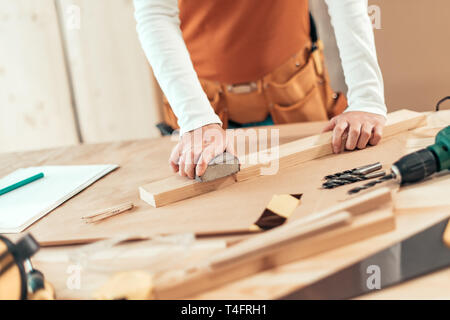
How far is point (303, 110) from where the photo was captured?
1180 millimetres

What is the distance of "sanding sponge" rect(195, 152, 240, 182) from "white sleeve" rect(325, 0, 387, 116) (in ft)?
1.07

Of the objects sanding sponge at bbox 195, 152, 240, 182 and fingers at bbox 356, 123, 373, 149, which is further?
fingers at bbox 356, 123, 373, 149

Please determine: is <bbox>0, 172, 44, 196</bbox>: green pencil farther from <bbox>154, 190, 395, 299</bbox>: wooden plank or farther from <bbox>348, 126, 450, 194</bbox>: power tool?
<bbox>348, 126, 450, 194</bbox>: power tool

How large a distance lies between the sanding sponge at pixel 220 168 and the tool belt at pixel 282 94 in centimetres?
46

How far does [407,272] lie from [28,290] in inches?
16.4

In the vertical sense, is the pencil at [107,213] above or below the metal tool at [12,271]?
below

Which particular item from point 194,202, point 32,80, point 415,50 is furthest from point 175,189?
point 32,80

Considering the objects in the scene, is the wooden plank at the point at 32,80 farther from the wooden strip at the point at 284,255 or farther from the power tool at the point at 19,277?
the wooden strip at the point at 284,255

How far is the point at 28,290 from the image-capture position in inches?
18.1

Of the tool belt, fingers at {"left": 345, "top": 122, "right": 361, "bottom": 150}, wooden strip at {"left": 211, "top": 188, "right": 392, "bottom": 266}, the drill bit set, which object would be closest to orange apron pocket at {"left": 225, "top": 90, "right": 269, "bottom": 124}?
the tool belt

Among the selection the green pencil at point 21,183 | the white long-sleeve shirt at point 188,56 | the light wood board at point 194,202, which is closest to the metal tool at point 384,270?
the light wood board at point 194,202

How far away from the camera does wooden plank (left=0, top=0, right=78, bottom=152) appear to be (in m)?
2.03

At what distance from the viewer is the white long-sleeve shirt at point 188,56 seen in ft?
2.82
